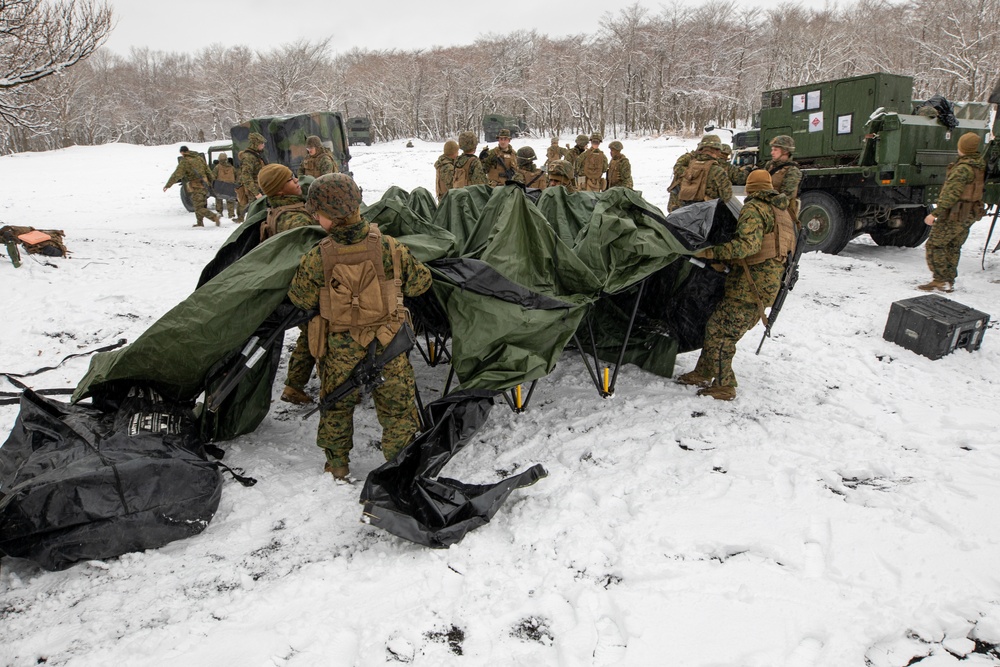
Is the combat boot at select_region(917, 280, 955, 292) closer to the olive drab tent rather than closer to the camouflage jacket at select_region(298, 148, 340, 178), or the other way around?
the olive drab tent

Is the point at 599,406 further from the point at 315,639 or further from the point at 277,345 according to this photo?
the point at 315,639

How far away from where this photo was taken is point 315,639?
6.91 feet

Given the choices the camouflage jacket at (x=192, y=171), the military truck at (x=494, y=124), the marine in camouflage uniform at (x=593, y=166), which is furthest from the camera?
the military truck at (x=494, y=124)

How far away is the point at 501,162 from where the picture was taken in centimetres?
854

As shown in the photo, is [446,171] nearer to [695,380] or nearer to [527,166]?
[527,166]

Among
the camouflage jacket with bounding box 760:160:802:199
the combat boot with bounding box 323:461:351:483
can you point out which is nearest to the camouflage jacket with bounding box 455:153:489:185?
the camouflage jacket with bounding box 760:160:802:199

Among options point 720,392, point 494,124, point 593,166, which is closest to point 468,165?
point 593,166

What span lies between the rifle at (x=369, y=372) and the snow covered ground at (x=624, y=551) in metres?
0.51

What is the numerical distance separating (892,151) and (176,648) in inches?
348

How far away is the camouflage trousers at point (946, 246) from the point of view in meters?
6.14

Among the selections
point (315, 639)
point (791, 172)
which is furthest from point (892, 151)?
point (315, 639)

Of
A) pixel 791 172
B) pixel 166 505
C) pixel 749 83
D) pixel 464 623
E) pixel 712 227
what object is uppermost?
pixel 749 83

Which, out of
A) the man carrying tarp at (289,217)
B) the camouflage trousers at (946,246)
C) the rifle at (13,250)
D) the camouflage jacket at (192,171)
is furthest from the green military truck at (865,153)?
the camouflage jacket at (192,171)

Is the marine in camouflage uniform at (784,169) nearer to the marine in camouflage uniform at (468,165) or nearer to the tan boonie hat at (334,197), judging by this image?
the marine in camouflage uniform at (468,165)
